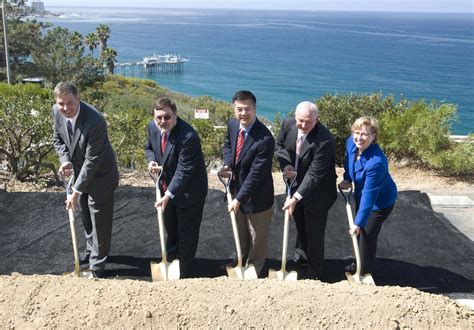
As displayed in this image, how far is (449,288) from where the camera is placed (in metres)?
4.66

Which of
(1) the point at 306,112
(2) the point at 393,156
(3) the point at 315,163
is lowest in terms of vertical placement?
(2) the point at 393,156

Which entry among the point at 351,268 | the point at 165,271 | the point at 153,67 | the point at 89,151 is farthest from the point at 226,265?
the point at 153,67

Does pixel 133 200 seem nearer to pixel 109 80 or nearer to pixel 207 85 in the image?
pixel 109 80

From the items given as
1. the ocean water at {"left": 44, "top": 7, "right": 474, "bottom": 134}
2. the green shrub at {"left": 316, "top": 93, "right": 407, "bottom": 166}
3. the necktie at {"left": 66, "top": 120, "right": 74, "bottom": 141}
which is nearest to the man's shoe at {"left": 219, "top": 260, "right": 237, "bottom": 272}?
the necktie at {"left": 66, "top": 120, "right": 74, "bottom": 141}

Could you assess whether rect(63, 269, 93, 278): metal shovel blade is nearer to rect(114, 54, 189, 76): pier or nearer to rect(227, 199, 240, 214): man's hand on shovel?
rect(227, 199, 240, 214): man's hand on shovel

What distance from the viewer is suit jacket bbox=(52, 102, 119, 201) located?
416 centimetres

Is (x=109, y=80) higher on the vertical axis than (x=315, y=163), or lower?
lower

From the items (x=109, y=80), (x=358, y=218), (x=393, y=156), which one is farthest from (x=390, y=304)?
(x=109, y=80)

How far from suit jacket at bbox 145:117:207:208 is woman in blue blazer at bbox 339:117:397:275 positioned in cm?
130

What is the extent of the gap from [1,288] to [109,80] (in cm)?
4420

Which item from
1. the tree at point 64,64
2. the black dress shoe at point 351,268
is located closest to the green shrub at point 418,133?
the black dress shoe at point 351,268

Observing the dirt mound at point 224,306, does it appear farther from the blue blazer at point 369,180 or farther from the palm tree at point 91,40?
the palm tree at point 91,40

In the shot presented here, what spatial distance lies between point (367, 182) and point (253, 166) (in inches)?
37.1

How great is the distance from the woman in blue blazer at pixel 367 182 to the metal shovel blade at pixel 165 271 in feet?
5.27
